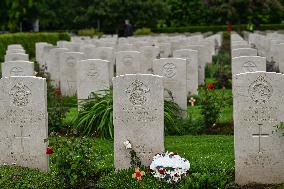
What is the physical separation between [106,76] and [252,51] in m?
3.84

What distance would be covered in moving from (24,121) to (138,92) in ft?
4.74

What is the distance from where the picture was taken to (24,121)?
26.7 feet

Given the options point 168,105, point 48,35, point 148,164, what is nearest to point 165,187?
point 148,164

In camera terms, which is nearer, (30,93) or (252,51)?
(30,93)

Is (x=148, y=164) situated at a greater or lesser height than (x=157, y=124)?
lesser

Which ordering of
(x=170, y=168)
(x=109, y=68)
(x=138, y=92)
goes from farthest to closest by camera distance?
(x=109, y=68) < (x=138, y=92) < (x=170, y=168)

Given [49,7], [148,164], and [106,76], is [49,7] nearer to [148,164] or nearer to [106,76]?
[106,76]

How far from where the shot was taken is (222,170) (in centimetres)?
800

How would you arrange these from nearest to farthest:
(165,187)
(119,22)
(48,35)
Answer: (165,187), (48,35), (119,22)

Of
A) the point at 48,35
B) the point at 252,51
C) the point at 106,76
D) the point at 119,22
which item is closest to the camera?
the point at 106,76

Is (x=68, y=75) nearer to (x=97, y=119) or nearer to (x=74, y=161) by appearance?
(x=97, y=119)

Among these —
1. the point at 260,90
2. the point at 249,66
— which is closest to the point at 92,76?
the point at 249,66

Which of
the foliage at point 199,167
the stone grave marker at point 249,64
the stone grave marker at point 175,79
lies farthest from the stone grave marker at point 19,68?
the stone grave marker at point 249,64

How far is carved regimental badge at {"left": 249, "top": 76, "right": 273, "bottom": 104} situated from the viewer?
7.57m
